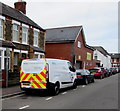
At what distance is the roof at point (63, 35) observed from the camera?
30.9m

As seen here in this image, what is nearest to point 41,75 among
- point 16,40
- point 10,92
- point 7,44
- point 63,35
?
point 10,92

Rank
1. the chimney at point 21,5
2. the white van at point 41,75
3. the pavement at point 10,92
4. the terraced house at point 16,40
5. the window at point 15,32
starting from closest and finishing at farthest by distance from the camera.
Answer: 1. the pavement at point 10,92
2. the white van at point 41,75
3. the terraced house at point 16,40
4. the window at point 15,32
5. the chimney at point 21,5

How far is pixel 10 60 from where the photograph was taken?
1778 centimetres

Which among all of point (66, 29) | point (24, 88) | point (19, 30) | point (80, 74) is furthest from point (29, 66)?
point (66, 29)

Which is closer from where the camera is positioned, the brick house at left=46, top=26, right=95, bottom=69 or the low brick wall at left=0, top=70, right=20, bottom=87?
the low brick wall at left=0, top=70, right=20, bottom=87

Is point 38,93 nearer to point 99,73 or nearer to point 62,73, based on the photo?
point 62,73

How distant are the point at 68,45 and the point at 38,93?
1954 centimetres

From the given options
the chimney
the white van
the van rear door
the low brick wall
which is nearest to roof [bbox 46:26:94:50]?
the chimney

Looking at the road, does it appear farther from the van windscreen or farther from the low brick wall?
the low brick wall

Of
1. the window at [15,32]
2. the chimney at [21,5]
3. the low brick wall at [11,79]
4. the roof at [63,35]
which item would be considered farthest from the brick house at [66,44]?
the low brick wall at [11,79]

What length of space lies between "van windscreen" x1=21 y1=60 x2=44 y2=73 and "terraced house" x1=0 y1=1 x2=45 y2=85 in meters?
3.14

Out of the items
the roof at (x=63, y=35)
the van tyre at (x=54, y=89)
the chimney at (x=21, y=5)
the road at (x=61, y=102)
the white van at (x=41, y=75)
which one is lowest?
the road at (x=61, y=102)

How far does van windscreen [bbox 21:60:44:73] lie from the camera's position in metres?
10.6

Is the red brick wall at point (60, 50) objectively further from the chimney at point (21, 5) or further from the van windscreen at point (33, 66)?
the van windscreen at point (33, 66)
